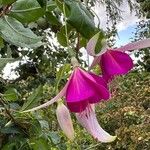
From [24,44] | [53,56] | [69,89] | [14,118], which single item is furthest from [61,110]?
[53,56]

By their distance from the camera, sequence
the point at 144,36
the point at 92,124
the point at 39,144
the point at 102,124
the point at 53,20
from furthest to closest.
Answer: the point at 144,36 → the point at 102,124 → the point at 39,144 → the point at 53,20 → the point at 92,124

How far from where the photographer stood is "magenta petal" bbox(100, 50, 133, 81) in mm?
522

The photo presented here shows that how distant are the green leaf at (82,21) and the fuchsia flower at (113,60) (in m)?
0.03

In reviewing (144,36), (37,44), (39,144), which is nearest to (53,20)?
(37,44)

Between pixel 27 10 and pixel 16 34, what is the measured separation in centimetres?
4

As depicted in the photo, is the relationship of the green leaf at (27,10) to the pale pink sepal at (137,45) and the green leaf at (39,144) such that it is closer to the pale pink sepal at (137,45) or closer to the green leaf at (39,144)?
the pale pink sepal at (137,45)

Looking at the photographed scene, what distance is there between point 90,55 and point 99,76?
0.11 feet

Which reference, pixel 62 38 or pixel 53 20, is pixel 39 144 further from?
pixel 62 38

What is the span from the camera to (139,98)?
6.67m

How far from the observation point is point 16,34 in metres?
0.70

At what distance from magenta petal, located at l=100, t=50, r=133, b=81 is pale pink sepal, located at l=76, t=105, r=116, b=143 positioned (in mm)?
48

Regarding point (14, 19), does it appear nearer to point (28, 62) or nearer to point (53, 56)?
point (53, 56)

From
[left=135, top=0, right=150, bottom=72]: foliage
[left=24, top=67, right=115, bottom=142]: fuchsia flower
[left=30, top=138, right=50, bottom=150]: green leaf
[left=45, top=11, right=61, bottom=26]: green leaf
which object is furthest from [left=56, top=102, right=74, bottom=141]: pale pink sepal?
[left=135, top=0, right=150, bottom=72]: foliage

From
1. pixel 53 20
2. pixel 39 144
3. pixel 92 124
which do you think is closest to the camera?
pixel 92 124
